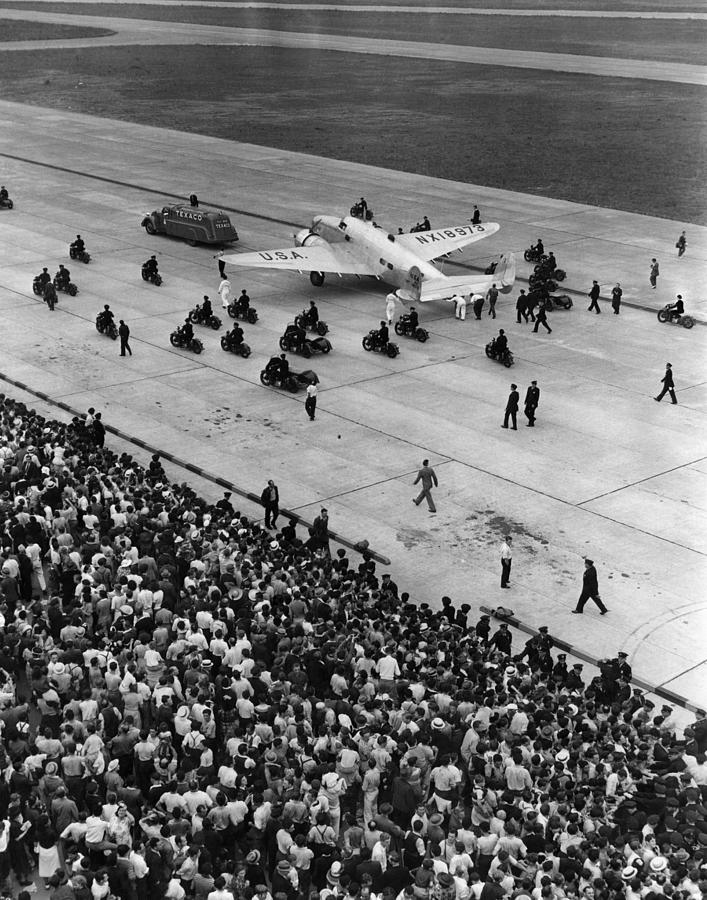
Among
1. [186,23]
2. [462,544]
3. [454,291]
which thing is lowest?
[462,544]

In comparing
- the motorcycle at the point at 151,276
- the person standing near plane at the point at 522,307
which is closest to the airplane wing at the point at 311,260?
the motorcycle at the point at 151,276

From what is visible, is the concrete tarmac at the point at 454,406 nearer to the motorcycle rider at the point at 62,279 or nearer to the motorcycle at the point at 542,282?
the motorcycle rider at the point at 62,279

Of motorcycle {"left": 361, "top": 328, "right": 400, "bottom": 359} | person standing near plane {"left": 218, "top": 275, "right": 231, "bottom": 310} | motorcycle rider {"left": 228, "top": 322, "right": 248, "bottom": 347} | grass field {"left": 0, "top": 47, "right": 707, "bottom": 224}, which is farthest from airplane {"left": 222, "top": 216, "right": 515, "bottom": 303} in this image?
grass field {"left": 0, "top": 47, "right": 707, "bottom": 224}

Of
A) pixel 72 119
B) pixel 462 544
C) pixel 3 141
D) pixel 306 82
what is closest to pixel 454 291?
pixel 462 544

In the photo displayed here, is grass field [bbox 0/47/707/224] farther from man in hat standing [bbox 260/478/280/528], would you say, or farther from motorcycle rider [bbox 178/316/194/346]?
man in hat standing [bbox 260/478/280/528]

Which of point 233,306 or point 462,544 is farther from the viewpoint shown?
point 233,306

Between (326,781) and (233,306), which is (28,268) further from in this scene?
(326,781)

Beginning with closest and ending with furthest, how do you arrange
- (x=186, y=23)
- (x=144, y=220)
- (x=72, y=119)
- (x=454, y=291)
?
(x=454, y=291) → (x=144, y=220) → (x=72, y=119) → (x=186, y=23)

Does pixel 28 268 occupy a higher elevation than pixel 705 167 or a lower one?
lower
